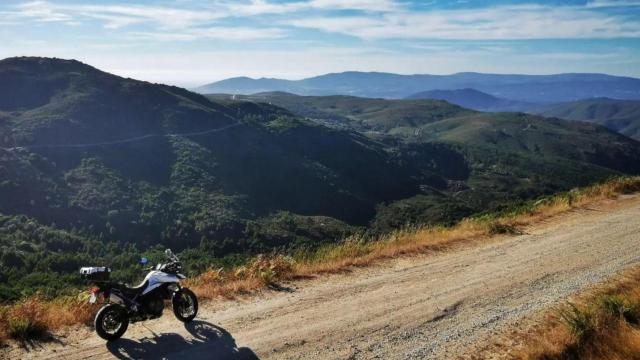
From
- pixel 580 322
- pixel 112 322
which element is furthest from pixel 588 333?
pixel 112 322

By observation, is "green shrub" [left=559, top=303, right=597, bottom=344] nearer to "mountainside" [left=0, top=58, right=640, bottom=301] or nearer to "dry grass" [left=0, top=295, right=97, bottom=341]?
"dry grass" [left=0, top=295, right=97, bottom=341]

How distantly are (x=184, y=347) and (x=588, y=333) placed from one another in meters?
7.54

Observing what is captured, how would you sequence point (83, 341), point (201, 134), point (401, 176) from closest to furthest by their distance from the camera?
point (83, 341) < point (201, 134) < point (401, 176)

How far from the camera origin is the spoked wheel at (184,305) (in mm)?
9523

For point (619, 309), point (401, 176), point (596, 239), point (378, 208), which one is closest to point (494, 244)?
point (596, 239)

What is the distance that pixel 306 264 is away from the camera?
13.7 m

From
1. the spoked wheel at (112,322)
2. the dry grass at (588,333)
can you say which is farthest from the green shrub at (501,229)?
the spoked wheel at (112,322)

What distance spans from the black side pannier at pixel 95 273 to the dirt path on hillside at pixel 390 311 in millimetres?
1036

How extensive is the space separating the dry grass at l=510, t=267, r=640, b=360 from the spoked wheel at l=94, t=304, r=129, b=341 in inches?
275

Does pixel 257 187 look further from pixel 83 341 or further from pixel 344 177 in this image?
pixel 83 341

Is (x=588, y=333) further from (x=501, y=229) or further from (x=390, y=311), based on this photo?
(x=501, y=229)

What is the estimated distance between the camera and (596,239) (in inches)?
661

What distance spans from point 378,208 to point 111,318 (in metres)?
154

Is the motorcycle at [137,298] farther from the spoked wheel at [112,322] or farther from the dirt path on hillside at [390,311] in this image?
the dirt path on hillside at [390,311]
